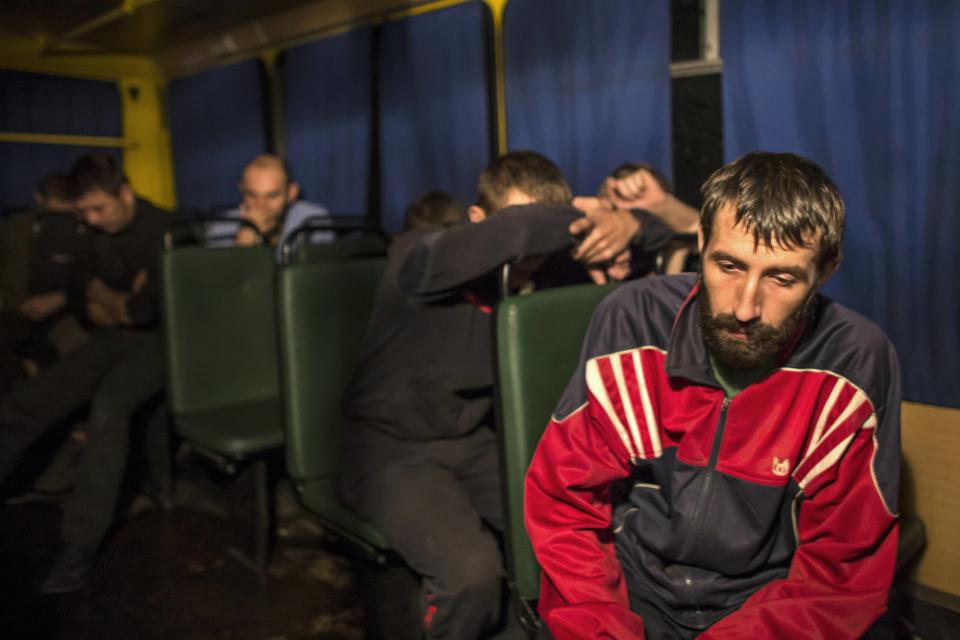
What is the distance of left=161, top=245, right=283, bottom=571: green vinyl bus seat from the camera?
2607mm

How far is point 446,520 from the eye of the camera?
1.82 metres

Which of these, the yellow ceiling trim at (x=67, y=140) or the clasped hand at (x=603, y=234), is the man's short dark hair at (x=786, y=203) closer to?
the clasped hand at (x=603, y=234)

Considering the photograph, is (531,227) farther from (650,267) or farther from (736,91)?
(736,91)

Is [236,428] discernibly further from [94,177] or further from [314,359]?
[94,177]

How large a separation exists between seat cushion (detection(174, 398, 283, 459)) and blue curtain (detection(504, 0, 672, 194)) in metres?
1.46

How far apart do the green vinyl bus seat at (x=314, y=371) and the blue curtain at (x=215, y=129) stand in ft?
10.3

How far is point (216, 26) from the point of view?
5.12m

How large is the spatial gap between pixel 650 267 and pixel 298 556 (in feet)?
5.45

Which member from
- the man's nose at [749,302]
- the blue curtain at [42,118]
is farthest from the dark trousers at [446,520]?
the blue curtain at [42,118]

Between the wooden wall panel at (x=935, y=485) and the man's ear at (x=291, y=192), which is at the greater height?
the man's ear at (x=291, y=192)

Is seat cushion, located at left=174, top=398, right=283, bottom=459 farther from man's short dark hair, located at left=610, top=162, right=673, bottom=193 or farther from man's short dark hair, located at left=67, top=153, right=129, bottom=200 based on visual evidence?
man's short dark hair, located at left=610, top=162, right=673, bottom=193

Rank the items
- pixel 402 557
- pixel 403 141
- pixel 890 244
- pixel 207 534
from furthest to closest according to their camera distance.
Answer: pixel 403 141 < pixel 207 534 < pixel 890 244 < pixel 402 557

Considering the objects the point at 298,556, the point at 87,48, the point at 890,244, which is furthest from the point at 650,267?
the point at 87,48

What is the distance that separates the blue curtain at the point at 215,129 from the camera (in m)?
5.17
